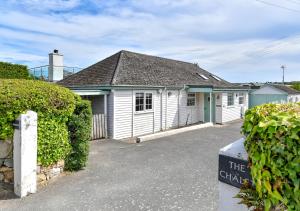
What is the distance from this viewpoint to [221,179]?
2689 mm

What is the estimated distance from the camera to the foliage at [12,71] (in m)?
13.8

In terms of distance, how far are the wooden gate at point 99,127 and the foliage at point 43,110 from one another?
4.86m

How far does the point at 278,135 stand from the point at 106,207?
14.0 feet

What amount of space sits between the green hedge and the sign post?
1.70 ft

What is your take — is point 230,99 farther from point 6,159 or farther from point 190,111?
point 6,159

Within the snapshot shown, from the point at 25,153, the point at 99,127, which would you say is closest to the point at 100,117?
the point at 99,127

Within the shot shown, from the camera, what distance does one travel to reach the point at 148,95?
14.1m

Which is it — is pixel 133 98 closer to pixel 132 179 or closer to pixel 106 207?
pixel 132 179

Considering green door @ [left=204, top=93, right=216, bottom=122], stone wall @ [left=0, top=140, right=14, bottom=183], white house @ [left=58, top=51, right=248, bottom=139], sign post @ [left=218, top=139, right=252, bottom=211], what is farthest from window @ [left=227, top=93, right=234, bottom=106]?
sign post @ [left=218, top=139, right=252, bottom=211]

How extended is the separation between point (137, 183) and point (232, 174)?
4.23 m

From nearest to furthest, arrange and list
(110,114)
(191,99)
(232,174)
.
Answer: (232,174), (110,114), (191,99)

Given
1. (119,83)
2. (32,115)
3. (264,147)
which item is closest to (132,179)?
(32,115)

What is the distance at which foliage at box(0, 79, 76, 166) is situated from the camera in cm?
551

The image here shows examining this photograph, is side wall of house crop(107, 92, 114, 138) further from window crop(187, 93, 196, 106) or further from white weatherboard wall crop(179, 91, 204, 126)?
window crop(187, 93, 196, 106)
